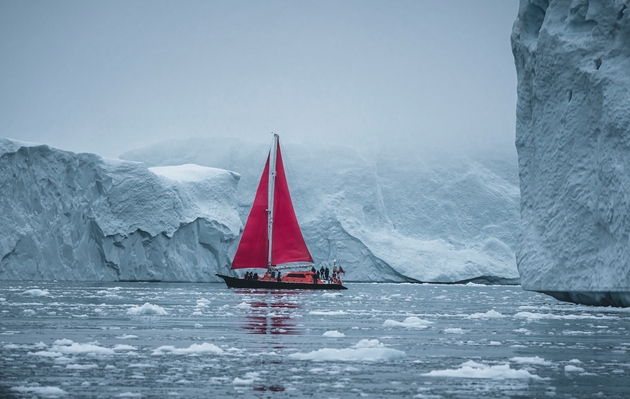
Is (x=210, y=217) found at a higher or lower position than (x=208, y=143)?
lower

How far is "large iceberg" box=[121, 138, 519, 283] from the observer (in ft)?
158

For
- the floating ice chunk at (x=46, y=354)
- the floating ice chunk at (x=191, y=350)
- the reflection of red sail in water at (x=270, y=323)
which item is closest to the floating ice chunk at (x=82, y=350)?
the floating ice chunk at (x=46, y=354)

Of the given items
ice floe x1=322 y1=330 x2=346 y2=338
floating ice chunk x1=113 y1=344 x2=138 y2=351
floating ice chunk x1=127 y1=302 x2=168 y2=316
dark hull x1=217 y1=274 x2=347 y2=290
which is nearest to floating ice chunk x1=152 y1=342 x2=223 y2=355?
floating ice chunk x1=113 y1=344 x2=138 y2=351

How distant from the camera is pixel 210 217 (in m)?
43.5

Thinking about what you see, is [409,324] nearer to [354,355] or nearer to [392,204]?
[354,355]

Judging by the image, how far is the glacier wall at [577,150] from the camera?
55.5ft

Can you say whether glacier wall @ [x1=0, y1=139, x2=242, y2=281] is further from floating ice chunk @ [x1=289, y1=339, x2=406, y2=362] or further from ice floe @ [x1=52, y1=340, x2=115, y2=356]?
floating ice chunk @ [x1=289, y1=339, x2=406, y2=362]

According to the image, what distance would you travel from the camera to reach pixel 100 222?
3906 cm

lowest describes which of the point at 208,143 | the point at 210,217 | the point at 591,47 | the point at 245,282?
the point at 245,282

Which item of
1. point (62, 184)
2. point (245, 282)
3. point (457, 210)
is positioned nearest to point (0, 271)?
point (62, 184)

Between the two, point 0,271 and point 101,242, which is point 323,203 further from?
point 0,271

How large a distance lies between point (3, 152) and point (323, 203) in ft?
65.1

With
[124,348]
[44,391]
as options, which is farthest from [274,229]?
[44,391]

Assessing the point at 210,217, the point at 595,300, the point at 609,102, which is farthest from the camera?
the point at 210,217
